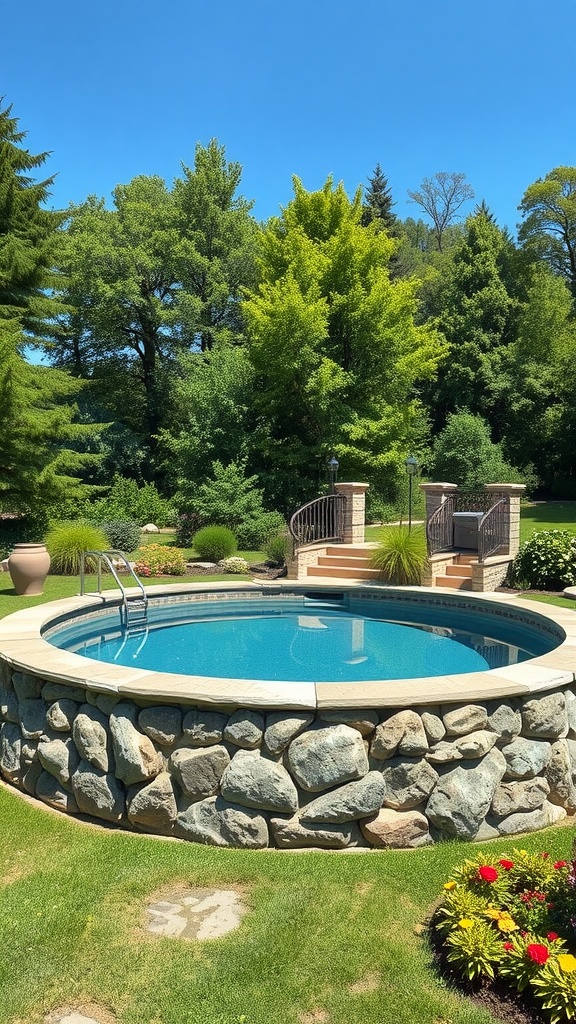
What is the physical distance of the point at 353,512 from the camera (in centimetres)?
1430

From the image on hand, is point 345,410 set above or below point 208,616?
above

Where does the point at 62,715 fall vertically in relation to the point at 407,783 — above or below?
above

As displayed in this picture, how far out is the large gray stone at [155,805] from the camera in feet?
13.4

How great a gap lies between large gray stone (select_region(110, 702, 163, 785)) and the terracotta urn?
7.22 meters

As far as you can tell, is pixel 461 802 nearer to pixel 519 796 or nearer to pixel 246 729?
pixel 519 796

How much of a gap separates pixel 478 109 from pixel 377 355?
27.4ft

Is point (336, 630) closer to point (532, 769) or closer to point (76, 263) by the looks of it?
point (532, 769)

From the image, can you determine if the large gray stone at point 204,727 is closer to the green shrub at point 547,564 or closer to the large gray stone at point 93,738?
the large gray stone at point 93,738

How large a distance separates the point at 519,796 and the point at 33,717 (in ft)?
11.5

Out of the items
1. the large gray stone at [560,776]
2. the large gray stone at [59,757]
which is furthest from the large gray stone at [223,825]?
the large gray stone at [560,776]

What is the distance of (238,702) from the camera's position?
13.1ft

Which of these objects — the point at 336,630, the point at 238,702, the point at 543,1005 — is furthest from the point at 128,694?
the point at 336,630

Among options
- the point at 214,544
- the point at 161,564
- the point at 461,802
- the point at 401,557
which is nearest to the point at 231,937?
the point at 461,802

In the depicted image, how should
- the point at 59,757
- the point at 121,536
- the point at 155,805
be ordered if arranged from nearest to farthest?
the point at 155,805, the point at 59,757, the point at 121,536
